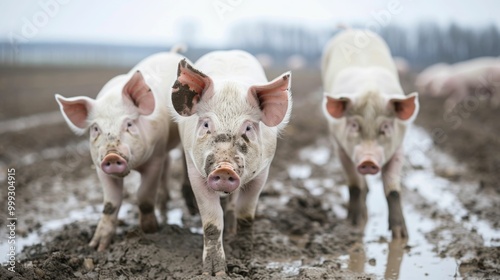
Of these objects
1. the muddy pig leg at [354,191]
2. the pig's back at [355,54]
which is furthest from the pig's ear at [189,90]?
the pig's back at [355,54]

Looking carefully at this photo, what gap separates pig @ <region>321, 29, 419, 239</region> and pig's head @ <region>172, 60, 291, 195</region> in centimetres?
132

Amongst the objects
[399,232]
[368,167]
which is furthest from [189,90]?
[399,232]

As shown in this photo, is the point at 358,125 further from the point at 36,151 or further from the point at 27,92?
the point at 27,92

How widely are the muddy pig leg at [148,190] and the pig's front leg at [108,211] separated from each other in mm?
213

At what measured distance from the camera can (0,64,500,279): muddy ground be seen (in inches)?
173

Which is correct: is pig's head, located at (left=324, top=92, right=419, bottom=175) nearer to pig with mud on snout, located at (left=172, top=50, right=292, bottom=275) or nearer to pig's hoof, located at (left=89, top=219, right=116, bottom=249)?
pig with mud on snout, located at (left=172, top=50, right=292, bottom=275)

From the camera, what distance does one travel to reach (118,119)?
4840mm

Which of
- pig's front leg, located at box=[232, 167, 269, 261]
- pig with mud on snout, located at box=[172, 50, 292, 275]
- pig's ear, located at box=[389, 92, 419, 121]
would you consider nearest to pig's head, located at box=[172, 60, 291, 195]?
pig with mud on snout, located at box=[172, 50, 292, 275]

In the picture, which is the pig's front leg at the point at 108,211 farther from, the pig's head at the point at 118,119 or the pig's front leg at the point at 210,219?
the pig's front leg at the point at 210,219

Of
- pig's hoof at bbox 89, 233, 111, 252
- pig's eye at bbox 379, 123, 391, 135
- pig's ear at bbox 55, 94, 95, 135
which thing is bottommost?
pig's hoof at bbox 89, 233, 111, 252

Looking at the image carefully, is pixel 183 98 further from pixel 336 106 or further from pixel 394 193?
pixel 394 193

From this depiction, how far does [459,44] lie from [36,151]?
24.4m

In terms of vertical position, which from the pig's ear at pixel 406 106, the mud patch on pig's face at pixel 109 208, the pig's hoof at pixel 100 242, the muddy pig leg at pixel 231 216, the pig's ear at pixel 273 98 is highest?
the pig's ear at pixel 273 98

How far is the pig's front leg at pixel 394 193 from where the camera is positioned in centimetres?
542
